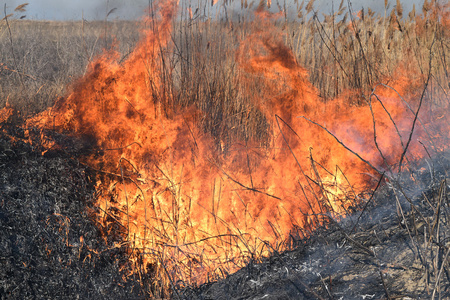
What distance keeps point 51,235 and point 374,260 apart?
1878 mm

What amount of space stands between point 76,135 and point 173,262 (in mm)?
1260

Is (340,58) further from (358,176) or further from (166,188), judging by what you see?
(166,188)

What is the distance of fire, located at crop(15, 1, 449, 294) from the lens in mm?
2557

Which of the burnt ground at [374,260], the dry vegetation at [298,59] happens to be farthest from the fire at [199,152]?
the burnt ground at [374,260]

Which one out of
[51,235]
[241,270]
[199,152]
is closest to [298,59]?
[199,152]

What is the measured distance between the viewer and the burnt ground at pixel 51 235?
2008 millimetres

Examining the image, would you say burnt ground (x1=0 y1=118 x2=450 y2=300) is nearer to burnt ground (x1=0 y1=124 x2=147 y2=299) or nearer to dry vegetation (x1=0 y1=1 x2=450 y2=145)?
burnt ground (x1=0 y1=124 x2=147 y2=299)

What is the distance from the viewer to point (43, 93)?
11.6 ft

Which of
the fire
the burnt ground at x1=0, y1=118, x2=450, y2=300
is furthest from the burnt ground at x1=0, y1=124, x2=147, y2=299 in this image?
the fire

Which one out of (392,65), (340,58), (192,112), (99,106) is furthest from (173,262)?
(392,65)

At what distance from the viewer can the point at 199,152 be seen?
2.71 metres

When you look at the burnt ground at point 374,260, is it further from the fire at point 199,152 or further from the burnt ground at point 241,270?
the fire at point 199,152

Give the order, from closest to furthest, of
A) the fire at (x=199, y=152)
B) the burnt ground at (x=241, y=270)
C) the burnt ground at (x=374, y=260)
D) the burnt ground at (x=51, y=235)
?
the burnt ground at (x=374, y=260)
the burnt ground at (x=241, y=270)
the burnt ground at (x=51, y=235)
the fire at (x=199, y=152)

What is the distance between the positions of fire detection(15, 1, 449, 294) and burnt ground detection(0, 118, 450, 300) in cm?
21
